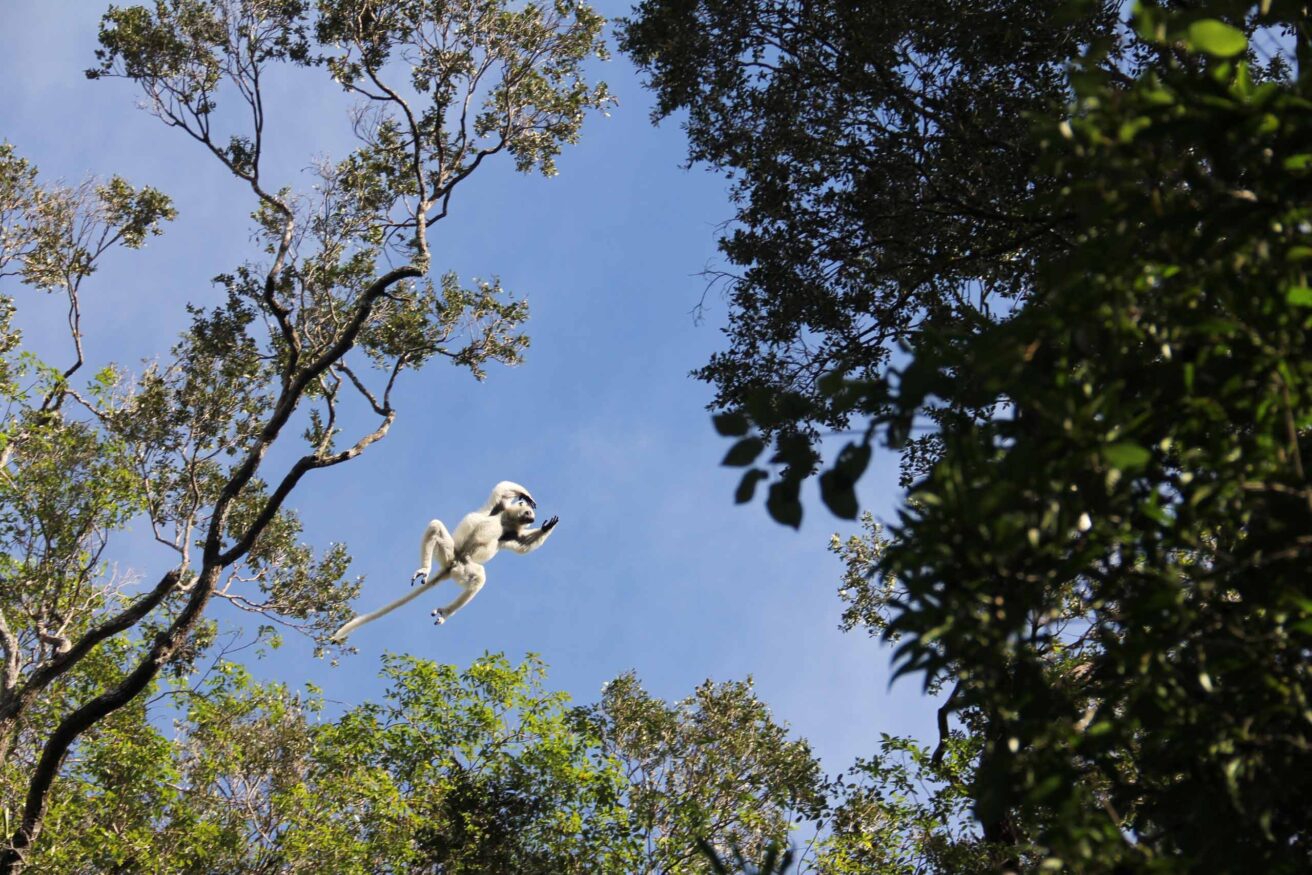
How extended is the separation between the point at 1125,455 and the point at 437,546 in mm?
10924

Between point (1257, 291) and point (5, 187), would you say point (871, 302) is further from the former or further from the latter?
point (5, 187)

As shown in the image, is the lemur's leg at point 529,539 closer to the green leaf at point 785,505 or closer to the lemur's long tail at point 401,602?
the lemur's long tail at point 401,602

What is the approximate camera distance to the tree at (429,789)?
14094mm

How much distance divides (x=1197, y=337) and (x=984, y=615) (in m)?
0.96

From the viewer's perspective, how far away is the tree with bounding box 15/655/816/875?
14094 mm

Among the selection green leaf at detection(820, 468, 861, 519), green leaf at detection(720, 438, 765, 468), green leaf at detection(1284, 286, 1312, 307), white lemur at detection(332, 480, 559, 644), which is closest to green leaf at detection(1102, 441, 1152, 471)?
green leaf at detection(820, 468, 861, 519)

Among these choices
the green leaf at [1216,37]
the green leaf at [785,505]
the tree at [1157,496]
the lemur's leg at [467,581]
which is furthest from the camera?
the lemur's leg at [467,581]

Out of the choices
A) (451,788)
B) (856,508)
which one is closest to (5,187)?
(451,788)

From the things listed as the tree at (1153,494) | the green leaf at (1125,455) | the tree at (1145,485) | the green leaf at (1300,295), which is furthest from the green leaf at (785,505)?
the green leaf at (1300,295)

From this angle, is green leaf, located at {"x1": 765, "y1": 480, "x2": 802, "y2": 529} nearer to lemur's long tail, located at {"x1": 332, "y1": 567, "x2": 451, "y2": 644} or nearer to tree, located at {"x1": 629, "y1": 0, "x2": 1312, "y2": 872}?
tree, located at {"x1": 629, "y1": 0, "x2": 1312, "y2": 872}

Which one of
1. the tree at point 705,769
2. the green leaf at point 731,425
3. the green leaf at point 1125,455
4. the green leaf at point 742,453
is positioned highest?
the tree at point 705,769

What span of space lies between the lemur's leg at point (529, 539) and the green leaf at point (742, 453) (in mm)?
10341

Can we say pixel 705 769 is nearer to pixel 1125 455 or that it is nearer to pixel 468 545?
pixel 468 545

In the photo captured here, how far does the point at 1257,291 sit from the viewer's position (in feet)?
9.97
